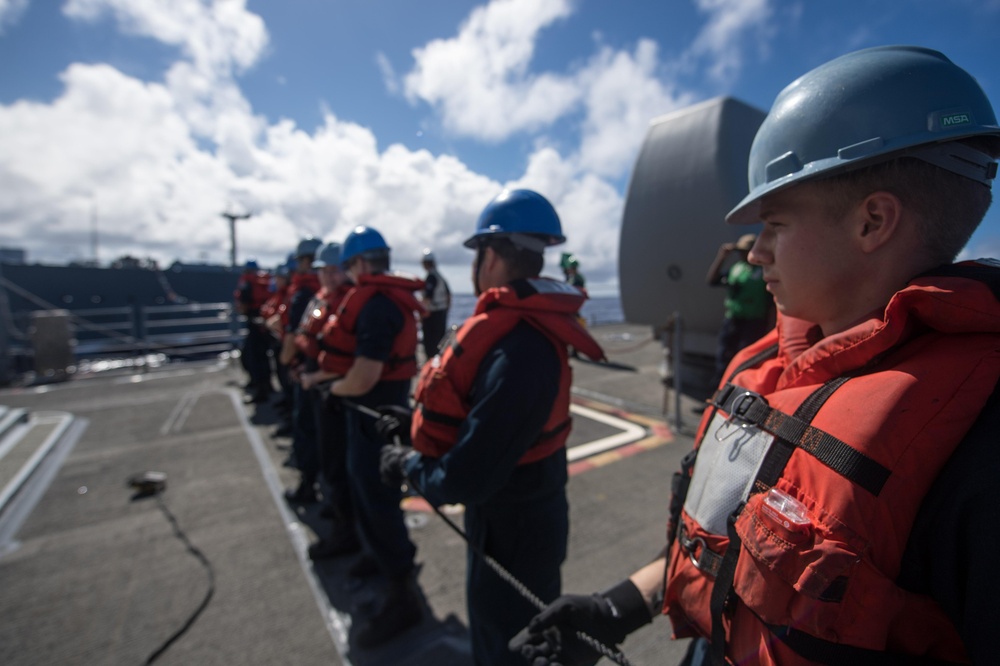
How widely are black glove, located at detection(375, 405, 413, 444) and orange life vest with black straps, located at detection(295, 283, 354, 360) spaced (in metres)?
1.59

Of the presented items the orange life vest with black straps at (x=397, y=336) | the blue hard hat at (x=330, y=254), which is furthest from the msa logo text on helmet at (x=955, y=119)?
the blue hard hat at (x=330, y=254)

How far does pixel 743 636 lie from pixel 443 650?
212 centimetres

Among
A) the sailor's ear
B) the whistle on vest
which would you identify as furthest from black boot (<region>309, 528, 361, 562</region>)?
the sailor's ear

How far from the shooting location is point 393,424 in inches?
93.5

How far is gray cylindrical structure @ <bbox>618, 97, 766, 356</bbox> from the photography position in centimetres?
596

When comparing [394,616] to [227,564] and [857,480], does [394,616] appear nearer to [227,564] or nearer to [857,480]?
[227,564]

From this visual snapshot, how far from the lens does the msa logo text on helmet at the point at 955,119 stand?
81 cm

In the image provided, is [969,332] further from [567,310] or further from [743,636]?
[567,310]

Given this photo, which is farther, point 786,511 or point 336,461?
point 336,461

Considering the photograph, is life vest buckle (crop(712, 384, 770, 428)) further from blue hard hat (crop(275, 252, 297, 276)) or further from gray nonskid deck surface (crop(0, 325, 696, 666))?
blue hard hat (crop(275, 252, 297, 276))

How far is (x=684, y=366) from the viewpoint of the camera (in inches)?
301

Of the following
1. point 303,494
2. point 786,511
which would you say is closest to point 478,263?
point 786,511

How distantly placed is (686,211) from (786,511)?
6.20m

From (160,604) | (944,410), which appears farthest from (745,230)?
(160,604)
